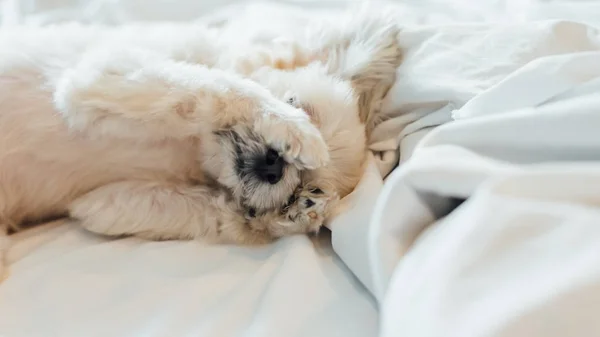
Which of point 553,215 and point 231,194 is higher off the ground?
point 553,215

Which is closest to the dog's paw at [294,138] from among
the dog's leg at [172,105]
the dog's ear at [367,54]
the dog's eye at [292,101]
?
the dog's leg at [172,105]

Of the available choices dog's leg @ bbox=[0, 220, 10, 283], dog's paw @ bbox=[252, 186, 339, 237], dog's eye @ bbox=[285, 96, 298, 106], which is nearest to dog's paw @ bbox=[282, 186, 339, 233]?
dog's paw @ bbox=[252, 186, 339, 237]

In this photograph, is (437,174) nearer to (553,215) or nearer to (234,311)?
(553,215)

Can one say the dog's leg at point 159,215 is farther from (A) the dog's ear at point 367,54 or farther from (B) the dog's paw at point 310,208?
(A) the dog's ear at point 367,54

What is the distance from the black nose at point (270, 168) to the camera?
99 cm

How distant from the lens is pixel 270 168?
992mm

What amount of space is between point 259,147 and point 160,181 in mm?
238

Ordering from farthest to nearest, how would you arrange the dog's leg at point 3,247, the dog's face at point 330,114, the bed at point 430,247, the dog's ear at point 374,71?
the dog's ear at point 374,71 < the dog's face at point 330,114 < the dog's leg at point 3,247 < the bed at point 430,247

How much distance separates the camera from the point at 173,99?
3.29 feet

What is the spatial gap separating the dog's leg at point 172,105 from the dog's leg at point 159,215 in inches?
4.5

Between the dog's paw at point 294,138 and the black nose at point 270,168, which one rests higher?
the dog's paw at point 294,138

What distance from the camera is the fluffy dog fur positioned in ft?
3.28

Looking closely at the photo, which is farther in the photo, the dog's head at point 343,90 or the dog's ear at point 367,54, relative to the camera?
the dog's ear at point 367,54

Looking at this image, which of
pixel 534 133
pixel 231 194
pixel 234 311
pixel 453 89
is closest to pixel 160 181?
pixel 231 194
